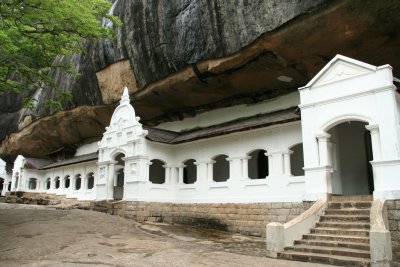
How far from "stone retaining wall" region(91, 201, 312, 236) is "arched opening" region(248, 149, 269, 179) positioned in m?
2.49

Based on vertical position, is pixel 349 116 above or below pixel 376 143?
above

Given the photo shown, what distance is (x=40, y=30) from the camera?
13.1m

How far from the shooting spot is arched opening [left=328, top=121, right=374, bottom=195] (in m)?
13.3

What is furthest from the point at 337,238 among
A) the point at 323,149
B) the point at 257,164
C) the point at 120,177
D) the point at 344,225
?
the point at 120,177

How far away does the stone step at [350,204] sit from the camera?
10198mm

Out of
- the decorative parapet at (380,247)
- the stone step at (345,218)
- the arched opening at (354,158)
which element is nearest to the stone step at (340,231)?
the stone step at (345,218)

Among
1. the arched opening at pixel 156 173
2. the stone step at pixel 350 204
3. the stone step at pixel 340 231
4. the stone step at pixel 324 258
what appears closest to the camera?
the stone step at pixel 324 258

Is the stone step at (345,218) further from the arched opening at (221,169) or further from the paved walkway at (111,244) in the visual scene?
the arched opening at (221,169)

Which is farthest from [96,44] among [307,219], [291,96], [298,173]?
[307,219]

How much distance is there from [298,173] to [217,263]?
8.79 metres

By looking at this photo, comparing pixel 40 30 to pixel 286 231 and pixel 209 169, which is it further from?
pixel 286 231

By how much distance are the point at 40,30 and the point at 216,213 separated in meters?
10.0

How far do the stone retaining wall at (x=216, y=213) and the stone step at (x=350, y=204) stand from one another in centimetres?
80

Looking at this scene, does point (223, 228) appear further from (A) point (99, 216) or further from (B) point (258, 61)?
(B) point (258, 61)
